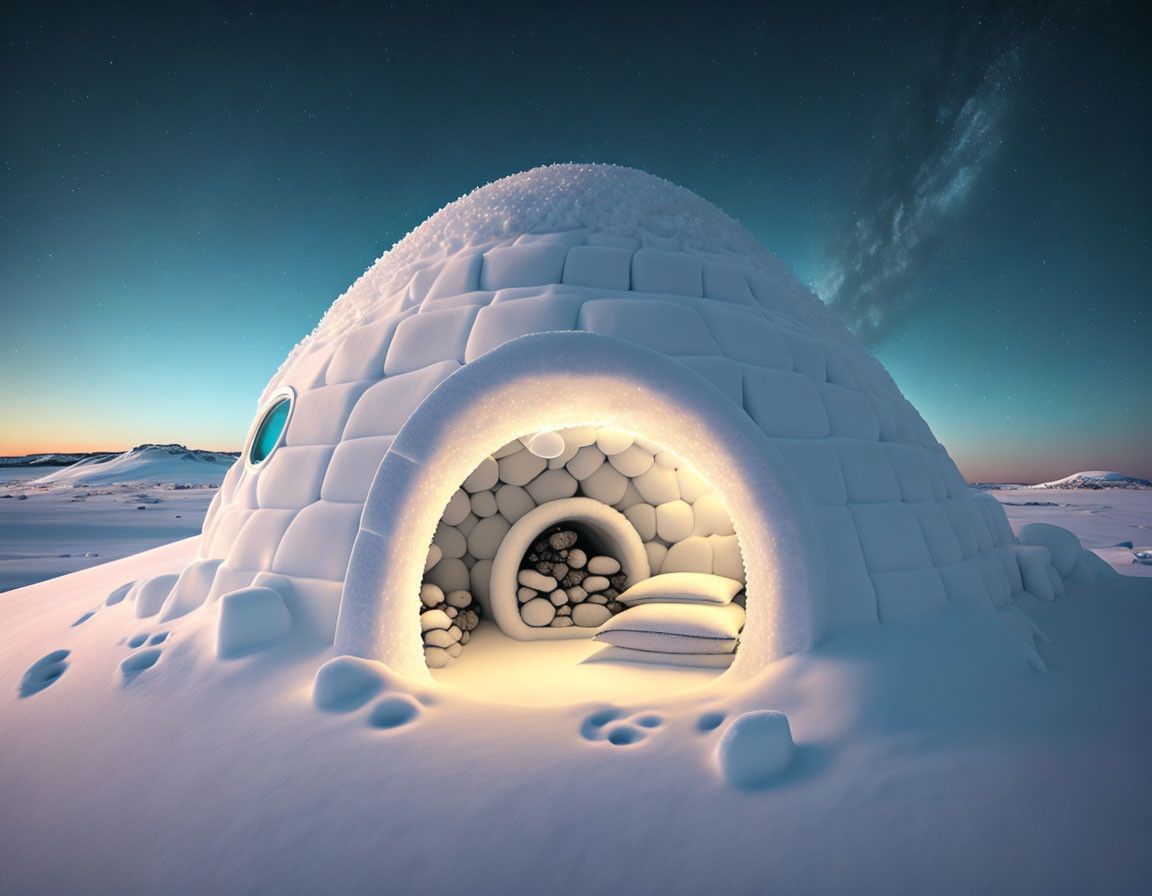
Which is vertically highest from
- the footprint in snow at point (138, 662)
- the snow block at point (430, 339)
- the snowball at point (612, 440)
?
the snow block at point (430, 339)

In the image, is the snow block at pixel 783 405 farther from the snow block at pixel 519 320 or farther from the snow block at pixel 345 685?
the snow block at pixel 345 685

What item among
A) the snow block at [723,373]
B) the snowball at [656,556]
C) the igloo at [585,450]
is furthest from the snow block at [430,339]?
the snowball at [656,556]

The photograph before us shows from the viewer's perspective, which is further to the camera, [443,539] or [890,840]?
[443,539]

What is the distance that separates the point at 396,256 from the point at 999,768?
3.84 metres

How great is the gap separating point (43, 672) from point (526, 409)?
8.35 feet

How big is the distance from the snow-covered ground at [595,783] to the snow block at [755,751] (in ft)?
0.14

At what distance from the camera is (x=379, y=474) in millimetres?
2121

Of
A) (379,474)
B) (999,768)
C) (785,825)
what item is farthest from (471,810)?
(999,768)

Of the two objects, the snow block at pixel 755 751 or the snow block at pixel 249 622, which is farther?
the snow block at pixel 249 622

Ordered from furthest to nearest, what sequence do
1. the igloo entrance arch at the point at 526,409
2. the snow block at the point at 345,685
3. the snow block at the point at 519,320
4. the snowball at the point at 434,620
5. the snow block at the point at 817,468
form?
1. the snowball at the point at 434,620
2. the snow block at the point at 519,320
3. the snow block at the point at 817,468
4. the igloo entrance arch at the point at 526,409
5. the snow block at the point at 345,685

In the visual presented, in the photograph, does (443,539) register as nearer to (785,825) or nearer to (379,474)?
(379,474)

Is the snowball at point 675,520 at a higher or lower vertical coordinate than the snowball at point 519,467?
lower

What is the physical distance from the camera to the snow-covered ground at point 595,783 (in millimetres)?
1236

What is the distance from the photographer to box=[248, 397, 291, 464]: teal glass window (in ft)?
10.3
